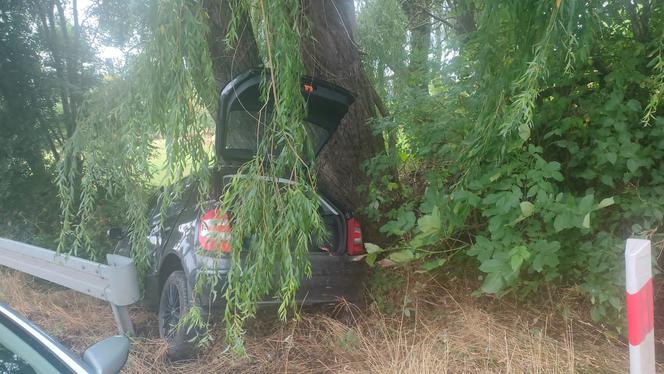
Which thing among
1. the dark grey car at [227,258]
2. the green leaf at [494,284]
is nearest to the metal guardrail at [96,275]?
the dark grey car at [227,258]

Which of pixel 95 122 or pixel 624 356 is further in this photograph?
pixel 95 122

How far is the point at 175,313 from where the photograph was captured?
4.42 meters

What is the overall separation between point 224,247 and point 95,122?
1.62m

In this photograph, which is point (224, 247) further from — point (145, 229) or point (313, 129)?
point (313, 129)

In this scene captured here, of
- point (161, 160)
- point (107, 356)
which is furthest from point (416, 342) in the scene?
point (107, 356)

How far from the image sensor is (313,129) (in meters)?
4.55

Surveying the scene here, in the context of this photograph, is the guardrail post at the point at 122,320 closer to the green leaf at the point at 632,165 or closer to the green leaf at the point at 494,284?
the green leaf at the point at 494,284

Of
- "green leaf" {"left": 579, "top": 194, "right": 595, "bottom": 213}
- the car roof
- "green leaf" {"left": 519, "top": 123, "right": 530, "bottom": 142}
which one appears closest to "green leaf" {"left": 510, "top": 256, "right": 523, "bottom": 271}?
"green leaf" {"left": 579, "top": 194, "right": 595, "bottom": 213}

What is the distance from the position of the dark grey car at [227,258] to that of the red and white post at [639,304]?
7.82ft

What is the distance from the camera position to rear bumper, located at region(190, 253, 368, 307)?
4.30 m

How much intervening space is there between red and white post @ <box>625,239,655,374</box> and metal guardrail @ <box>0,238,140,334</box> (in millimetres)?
3507

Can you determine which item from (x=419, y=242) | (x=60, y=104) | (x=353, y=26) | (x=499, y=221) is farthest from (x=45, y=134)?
(x=499, y=221)

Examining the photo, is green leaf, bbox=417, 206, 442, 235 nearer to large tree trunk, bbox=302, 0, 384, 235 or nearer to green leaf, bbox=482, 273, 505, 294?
green leaf, bbox=482, 273, 505, 294

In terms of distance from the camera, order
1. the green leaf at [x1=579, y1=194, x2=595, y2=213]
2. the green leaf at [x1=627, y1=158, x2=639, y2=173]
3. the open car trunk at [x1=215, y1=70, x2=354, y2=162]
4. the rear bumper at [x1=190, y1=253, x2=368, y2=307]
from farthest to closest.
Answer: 1. the rear bumper at [x1=190, y1=253, x2=368, y2=307]
2. the open car trunk at [x1=215, y1=70, x2=354, y2=162]
3. the green leaf at [x1=627, y1=158, x2=639, y2=173]
4. the green leaf at [x1=579, y1=194, x2=595, y2=213]
